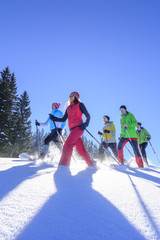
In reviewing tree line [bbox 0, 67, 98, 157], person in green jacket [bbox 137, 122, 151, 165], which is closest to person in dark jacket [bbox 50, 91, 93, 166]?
person in green jacket [bbox 137, 122, 151, 165]

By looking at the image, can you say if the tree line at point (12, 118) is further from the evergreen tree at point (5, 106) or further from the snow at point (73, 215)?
the snow at point (73, 215)

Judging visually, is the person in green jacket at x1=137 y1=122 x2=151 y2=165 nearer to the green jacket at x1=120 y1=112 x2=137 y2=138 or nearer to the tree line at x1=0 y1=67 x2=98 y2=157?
the green jacket at x1=120 y1=112 x2=137 y2=138

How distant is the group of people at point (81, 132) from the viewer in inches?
134

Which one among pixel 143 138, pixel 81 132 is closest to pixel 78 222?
pixel 81 132

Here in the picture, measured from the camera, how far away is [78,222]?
89 cm

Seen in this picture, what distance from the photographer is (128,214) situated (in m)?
1.02

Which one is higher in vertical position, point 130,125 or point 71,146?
point 130,125

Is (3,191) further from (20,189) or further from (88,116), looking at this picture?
(88,116)

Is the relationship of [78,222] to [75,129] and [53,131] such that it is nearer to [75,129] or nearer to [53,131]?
[75,129]

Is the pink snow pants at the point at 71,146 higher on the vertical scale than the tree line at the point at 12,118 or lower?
lower

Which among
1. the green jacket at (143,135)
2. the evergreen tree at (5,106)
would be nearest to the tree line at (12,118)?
the evergreen tree at (5,106)

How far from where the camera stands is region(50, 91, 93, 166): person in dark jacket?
10.9ft

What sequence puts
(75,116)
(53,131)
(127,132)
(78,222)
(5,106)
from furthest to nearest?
(5,106) < (127,132) < (53,131) < (75,116) < (78,222)

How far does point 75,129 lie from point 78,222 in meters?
2.61
